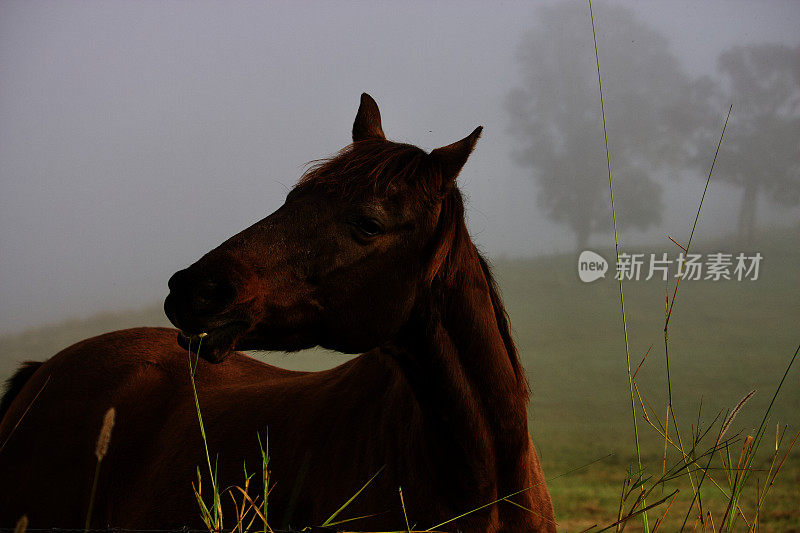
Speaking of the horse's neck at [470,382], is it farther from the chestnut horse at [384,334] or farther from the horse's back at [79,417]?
the horse's back at [79,417]

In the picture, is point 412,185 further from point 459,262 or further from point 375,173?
point 459,262

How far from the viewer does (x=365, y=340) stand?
161 centimetres

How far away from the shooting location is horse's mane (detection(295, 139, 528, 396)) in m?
1.64

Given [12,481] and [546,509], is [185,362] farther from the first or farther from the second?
[546,509]

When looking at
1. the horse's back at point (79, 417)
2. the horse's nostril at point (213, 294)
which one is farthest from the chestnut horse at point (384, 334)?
the horse's back at point (79, 417)

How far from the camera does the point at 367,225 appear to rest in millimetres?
1618

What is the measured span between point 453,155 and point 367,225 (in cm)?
31

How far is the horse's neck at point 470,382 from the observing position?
5.41 feet

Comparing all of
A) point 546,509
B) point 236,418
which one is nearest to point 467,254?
point 546,509

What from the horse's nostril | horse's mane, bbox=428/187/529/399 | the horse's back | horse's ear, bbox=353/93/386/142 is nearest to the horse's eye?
horse's mane, bbox=428/187/529/399

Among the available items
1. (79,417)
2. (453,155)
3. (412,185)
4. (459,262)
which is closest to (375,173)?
(412,185)

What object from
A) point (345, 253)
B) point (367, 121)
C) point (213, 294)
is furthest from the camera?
point (367, 121)

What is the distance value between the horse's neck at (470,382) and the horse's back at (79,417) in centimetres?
125

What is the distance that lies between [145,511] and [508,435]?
1.44m
